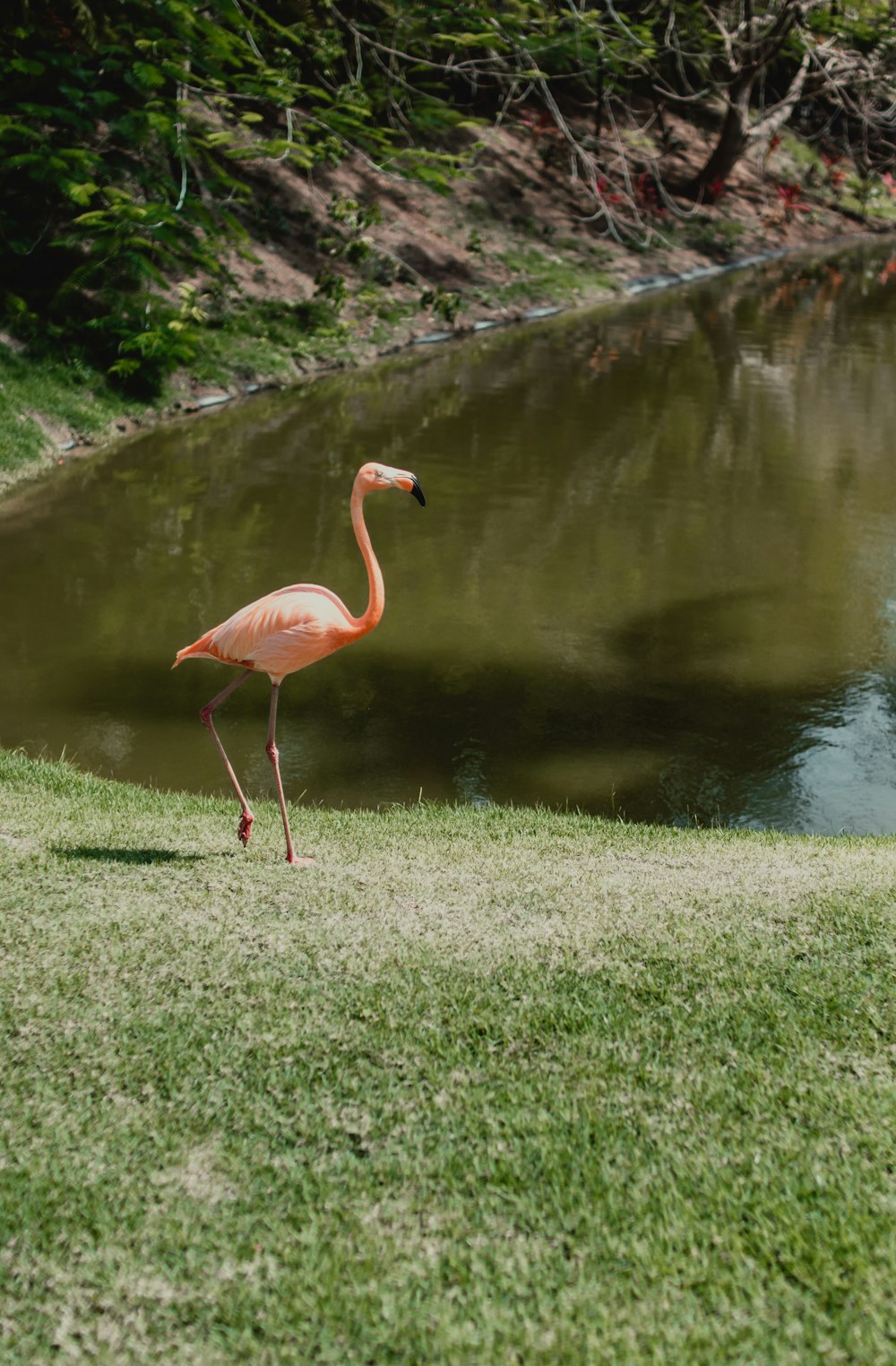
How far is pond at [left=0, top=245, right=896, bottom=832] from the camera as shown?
7117mm

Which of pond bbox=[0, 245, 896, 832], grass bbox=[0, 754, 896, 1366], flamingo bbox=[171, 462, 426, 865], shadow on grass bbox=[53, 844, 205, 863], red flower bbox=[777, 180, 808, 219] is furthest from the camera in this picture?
red flower bbox=[777, 180, 808, 219]

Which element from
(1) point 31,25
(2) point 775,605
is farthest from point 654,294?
(2) point 775,605

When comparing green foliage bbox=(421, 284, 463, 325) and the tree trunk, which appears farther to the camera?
the tree trunk

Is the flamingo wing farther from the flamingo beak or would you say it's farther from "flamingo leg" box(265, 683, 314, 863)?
the flamingo beak

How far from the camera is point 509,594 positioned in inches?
376

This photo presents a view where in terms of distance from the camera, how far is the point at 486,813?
6.23m

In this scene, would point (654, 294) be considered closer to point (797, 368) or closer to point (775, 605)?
point (797, 368)

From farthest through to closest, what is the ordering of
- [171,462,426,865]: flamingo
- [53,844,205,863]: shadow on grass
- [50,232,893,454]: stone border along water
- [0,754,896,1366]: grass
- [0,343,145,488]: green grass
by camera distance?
1. [50,232,893,454]: stone border along water
2. [0,343,145,488]: green grass
3. [53,844,205,863]: shadow on grass
4. [171,462,426,865]: flamingo
5. [0,754,896,1366]: grass

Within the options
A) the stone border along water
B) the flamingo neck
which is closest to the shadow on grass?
the flamingo neck

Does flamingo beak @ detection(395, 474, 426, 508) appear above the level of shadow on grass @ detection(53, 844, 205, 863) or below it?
above

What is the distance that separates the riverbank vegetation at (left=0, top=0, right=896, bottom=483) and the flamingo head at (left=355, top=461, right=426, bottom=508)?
21.7ft

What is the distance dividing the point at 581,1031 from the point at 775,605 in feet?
20.5

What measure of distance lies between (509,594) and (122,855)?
4956 mm

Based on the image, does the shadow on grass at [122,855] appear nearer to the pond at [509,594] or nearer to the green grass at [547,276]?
the pond at [509,594]
